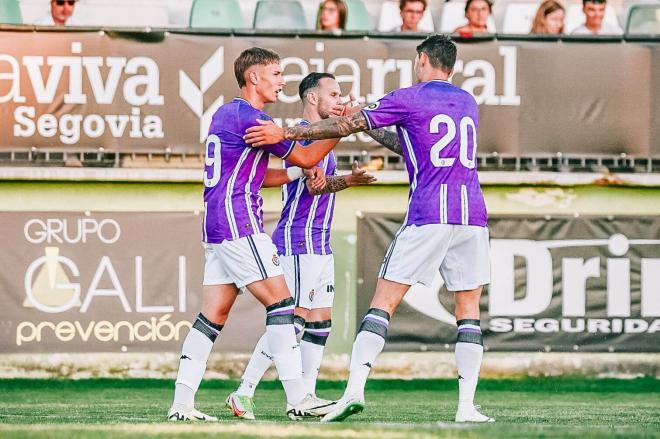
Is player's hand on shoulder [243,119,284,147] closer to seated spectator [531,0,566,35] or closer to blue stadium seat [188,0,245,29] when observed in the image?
seated spectator [531,0,566,35]

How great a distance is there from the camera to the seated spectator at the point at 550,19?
42.3 feet

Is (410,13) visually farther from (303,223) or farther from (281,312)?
(281,312)

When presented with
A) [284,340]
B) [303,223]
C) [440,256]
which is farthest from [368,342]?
[303,223]

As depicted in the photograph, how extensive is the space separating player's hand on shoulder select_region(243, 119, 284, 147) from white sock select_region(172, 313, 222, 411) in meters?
1.12

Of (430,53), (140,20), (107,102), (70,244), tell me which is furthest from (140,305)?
(430,53)

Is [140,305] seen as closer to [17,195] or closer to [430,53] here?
[17,195]

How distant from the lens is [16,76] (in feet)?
39.7

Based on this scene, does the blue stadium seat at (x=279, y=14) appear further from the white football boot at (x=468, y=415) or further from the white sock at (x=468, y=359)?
the white football boot at (x=468, y=415)

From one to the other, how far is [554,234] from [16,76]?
5.00 m

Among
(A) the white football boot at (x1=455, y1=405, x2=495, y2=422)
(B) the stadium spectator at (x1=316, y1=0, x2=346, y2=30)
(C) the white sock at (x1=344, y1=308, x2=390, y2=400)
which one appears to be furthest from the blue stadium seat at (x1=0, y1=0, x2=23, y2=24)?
(A) the white football boot at (x1=455, y1=405, x2=495, y2=422)

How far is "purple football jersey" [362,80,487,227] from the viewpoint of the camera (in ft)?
26.1

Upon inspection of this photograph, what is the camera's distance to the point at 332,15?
42.4 ft

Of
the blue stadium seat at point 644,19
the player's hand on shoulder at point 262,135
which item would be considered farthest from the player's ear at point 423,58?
the blue stadium seat at point 644,19

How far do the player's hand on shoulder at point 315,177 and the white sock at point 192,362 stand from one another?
1.40m
